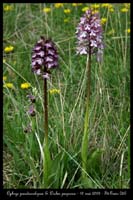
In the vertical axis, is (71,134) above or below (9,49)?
below

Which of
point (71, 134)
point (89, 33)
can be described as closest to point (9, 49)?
point (71, 134)

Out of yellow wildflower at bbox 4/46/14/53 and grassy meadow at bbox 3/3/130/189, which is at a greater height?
yellow wildflower at bbox 4/46/14/53

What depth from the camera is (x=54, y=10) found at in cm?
616

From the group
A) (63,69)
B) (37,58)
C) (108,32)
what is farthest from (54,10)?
(37,58)

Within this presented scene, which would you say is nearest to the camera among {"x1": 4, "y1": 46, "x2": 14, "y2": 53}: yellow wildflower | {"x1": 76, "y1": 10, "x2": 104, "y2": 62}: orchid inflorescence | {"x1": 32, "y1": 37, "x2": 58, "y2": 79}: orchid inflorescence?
{"x1": 32, "y1": 37, "x2": 58, "y2": 79}: orchid inflorescence

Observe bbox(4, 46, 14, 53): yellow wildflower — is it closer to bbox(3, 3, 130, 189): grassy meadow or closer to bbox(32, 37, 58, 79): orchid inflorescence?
bbox(3, 3, 130, 189): grassy meadow

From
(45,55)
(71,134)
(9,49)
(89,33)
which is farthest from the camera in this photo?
(9,49)

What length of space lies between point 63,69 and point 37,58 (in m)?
1.92

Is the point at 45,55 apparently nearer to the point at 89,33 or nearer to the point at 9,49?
the point at 89,33

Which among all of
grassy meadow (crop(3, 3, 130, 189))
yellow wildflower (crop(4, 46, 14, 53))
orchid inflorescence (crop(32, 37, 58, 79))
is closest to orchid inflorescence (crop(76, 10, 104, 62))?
orchid inflorescence (crop(32, 37, 58, 79))

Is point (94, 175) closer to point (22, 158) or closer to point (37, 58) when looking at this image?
point (22, 158)

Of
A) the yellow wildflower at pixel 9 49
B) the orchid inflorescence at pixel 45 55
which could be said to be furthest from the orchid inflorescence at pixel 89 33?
the yellow wildflower at pixel 9 49

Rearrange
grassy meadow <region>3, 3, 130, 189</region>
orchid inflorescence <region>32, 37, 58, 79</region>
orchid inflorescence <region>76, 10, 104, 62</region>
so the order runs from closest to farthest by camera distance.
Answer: orchid inflorescence <region>32, 37, 58, 79</region>
orchid inflorescence <region>76, 10, 104, 62</region>
grassy meadow <region>3, 3, 130, 189</region>

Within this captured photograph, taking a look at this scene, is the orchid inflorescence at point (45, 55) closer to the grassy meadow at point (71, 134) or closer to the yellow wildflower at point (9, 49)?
the grassy meadow at point (71, 134)
